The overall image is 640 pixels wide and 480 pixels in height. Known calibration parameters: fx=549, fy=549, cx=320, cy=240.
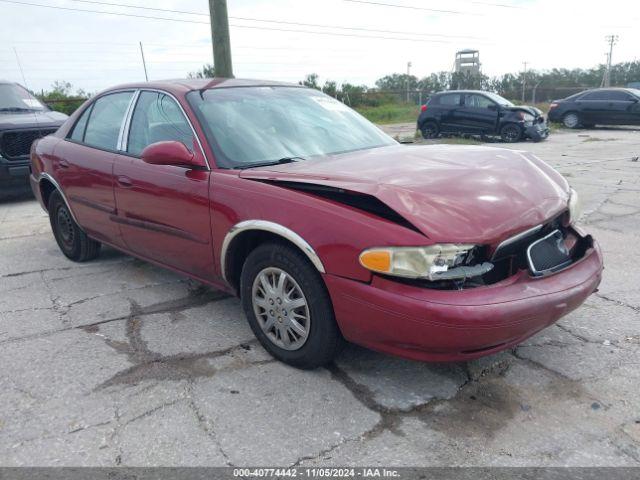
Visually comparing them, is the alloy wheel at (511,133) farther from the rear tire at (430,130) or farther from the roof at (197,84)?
the roof at (197,84)

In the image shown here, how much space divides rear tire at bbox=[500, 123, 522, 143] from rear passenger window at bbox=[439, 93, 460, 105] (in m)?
1.69

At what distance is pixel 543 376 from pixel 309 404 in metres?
1.24

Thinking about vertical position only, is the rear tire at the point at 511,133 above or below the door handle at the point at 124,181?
below

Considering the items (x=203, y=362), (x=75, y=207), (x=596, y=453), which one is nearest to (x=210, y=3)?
(x=75, y=207)

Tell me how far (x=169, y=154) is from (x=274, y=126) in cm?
77

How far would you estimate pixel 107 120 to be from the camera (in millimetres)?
4430

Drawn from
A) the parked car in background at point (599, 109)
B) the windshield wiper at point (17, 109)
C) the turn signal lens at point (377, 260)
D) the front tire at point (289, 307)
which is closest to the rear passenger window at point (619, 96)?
the parked car in background at point (599, 109)

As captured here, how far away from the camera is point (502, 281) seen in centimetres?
259

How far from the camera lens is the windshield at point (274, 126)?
A: 11.3 feet

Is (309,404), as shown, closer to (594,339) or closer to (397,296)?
(397,296)

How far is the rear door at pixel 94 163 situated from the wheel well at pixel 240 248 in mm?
1376

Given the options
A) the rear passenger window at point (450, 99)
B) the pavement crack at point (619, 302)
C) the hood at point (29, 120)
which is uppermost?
the hood at point (29, 120)

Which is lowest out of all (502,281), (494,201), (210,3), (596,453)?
(596,453)

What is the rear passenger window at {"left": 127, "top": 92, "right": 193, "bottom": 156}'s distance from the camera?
3600 millimetres
